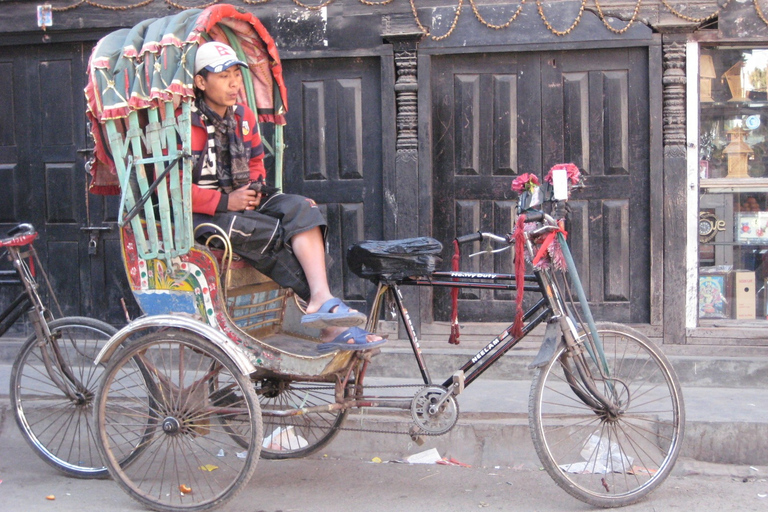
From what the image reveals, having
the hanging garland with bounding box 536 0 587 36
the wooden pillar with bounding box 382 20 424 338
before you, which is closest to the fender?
the wooden pillar with bounding box 382 20 424 338

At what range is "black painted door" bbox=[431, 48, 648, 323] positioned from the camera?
632cm

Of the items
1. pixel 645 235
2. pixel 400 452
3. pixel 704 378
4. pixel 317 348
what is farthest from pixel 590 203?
pixel 317 348

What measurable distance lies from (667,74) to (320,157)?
2846mm

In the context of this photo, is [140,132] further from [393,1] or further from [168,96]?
[393,1]

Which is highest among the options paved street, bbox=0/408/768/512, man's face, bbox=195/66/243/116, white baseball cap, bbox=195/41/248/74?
white baseball cap, bbox=195/41/248/74

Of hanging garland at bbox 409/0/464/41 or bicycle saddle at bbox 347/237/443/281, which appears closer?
bicycle saddle at bbox 347/237/443/281

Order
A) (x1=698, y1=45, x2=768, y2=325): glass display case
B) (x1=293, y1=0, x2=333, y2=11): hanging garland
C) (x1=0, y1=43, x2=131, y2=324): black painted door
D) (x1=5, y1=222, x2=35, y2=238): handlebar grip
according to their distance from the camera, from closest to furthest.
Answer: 1. (x1=5, y1=222, x2=35, y2=238): handlebar grip
2. (x1=698, y1=45, x2=768, y2=325): glass display case
3. (x1=293, y1=0, x2=333, y2=11): hanging garland
4. (x1=0, y1=43, x2=131, y2=324): black painted door

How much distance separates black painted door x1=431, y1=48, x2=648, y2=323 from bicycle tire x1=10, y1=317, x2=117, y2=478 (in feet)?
10.3

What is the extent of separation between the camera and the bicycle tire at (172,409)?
144 inches

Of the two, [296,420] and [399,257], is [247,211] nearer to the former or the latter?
[399,257]

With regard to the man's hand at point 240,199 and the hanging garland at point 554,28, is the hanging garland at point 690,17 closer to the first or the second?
the hanging garland at point 554,28

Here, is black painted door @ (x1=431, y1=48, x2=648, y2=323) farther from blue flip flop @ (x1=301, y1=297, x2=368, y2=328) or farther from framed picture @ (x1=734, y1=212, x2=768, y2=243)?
blue flip flop @ (x1=301, y1=297, x2=368, y2=328)

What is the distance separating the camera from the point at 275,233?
3871 mm

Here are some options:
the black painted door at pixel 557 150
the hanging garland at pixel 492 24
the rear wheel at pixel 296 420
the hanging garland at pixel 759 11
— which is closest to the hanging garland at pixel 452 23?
the hanging garland at pixel 492 24
